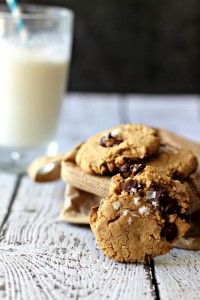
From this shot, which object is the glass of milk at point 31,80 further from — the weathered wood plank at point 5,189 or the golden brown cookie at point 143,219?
the golden brown cookie at point 143,219

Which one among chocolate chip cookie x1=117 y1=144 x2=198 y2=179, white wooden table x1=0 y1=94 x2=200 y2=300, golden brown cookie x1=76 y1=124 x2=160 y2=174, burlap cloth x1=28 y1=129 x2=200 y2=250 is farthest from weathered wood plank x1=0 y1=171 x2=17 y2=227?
chocolate chip cookie x1=117 y1=144 x2=198 y2=179

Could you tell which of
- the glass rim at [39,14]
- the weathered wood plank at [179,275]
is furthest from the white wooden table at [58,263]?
the glass rim at [39,14]

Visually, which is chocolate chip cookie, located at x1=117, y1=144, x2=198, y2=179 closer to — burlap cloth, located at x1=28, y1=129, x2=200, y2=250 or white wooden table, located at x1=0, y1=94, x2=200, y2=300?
burlap cloth, located at x1=28, y1=129, x2=200, y2=250

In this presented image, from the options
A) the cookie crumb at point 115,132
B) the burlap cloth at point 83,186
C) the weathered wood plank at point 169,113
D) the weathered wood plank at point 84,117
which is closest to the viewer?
the burlap cloth at point 83,186

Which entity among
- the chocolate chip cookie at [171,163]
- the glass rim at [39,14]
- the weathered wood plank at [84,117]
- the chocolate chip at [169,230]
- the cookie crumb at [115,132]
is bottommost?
the weathered wood plank at [84,117]

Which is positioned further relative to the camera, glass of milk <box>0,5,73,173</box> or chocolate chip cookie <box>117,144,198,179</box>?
glass of milk <box>0,5,73,173</box>

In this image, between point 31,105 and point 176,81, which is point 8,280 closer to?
point 31,105
